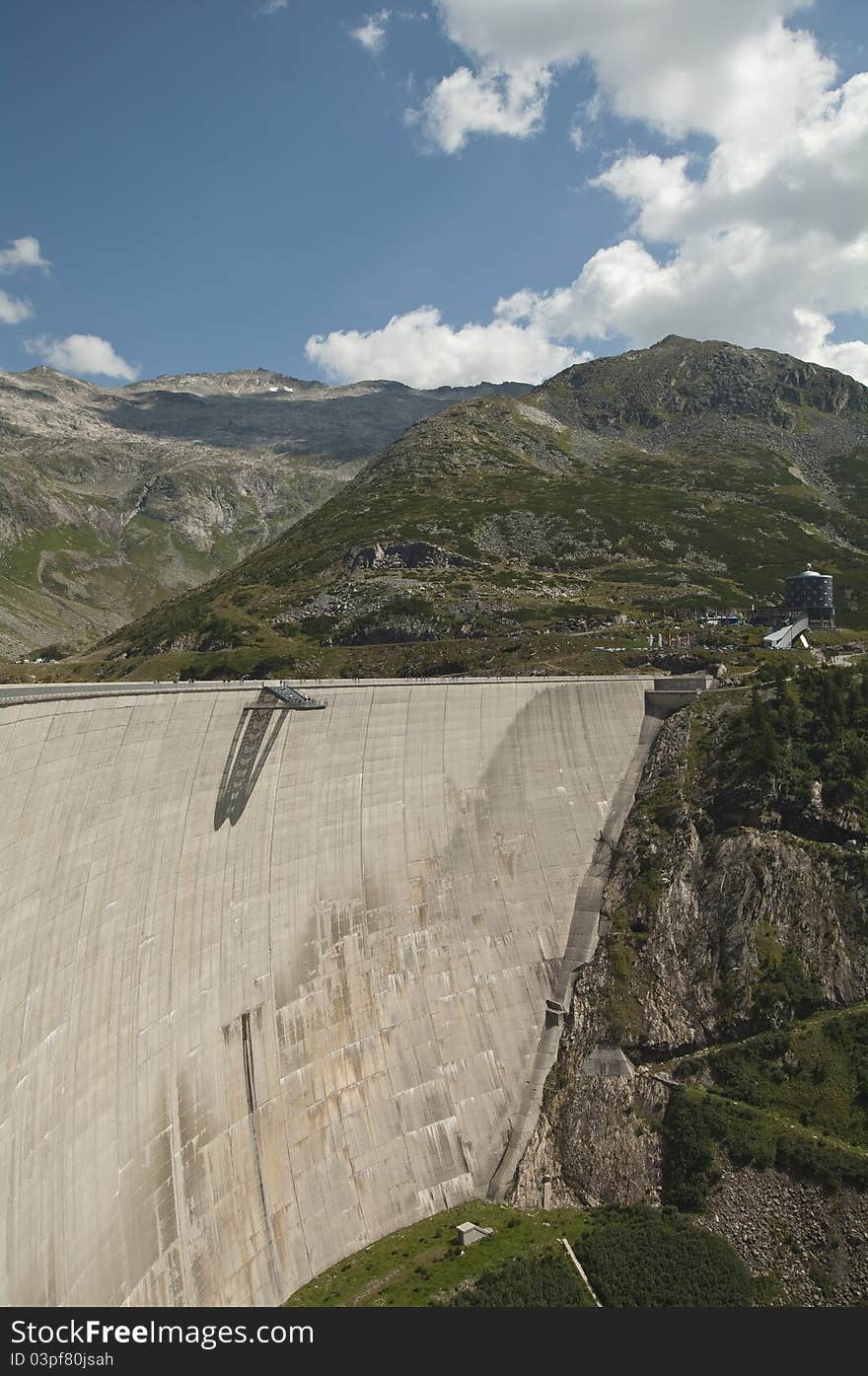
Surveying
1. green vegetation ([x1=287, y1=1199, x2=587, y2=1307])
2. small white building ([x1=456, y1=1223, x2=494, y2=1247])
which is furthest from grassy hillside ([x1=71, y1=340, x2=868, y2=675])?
small white building ([x1=456, y1=1223, x2=494, y2=1247])

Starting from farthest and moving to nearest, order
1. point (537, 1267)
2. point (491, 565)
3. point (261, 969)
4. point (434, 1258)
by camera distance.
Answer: point (491, 565) < point (434, 1258) < point (537, 1267) < point (261, 969)

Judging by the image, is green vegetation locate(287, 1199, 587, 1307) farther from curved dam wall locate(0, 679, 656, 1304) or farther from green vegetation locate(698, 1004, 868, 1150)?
green vegetation locate(698, 1004, 868, 1150)

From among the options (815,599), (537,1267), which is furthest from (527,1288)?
(815,599)

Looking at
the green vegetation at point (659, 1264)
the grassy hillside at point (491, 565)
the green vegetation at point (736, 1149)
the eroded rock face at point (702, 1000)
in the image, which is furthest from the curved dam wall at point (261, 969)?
the grassy hillside at point (491, 565)

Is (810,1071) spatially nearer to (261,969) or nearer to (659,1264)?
(659,1264)

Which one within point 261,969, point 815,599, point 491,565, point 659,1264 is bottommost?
point 659,1264

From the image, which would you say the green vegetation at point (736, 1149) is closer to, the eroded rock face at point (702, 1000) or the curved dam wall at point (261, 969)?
the eroded rock face at point (702, 1000)
